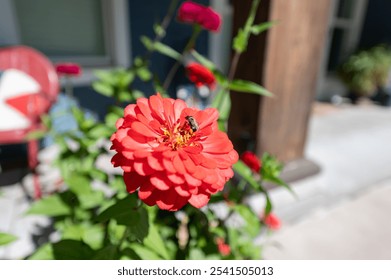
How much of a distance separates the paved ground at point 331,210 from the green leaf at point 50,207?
62cm

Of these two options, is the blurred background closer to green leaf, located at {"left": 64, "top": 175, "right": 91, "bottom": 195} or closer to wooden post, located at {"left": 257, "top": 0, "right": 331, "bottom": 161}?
wooden post, located at {"left": 257, "top": 0, "right": 331, "bottom": 161}

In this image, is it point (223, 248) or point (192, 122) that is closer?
point (192, 122)

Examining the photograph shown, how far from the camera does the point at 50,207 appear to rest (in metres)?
1.02

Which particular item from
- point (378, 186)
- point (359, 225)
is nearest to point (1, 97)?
point (359, 225)

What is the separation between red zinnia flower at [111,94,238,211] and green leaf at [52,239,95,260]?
33 centimetres

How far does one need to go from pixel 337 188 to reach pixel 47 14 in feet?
9.22

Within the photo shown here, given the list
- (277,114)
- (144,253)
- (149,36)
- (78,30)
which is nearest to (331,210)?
(277,114)

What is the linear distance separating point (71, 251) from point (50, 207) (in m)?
0.37

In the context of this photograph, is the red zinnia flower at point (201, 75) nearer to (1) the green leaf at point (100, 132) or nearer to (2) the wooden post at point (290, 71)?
(1) the green leaf at point (100, 132)

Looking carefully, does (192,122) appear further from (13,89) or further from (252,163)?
(13,89)

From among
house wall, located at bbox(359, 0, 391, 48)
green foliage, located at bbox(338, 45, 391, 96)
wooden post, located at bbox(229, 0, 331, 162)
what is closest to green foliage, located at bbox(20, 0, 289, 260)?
wooden post, located at bbox(229, 0, 331, 162)

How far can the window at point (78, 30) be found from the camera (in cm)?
243

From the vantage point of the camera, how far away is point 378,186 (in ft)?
7.83

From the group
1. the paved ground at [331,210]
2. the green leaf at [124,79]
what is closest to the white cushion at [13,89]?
the paved ground at [331,210]
